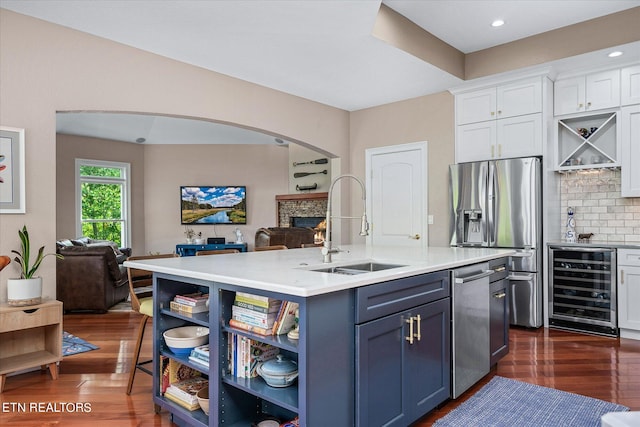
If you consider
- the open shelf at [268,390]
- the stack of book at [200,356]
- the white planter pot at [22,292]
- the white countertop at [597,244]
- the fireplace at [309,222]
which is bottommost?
the open shelf at [268,390]

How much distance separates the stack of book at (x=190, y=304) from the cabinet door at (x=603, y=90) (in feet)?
13.9

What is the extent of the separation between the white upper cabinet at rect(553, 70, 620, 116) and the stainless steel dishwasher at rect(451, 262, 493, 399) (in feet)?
8.45

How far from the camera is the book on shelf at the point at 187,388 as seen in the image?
7.30 ft

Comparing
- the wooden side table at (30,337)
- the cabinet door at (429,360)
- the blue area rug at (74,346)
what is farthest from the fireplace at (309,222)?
the cabinet door at (429,360)

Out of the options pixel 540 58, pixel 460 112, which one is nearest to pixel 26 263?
pixel 460 112

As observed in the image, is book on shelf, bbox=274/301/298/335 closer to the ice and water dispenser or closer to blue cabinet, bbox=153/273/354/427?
blue cabinet, bbox=153/273/354/427

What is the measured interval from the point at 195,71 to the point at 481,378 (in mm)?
3716

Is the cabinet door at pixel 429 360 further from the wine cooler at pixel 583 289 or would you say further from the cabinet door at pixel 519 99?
the cabinet door at pixel 519 99

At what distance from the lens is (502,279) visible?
3133 mm

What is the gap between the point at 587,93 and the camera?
4312mm

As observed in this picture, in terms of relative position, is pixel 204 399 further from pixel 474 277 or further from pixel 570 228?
pixel 570 228

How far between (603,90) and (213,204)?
735 centimetres

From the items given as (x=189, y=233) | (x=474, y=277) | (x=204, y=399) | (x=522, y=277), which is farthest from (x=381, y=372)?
(x=189, y=233)

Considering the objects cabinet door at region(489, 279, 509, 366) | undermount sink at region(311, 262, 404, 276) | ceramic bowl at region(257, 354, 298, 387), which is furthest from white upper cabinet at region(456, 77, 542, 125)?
ceramic bowl at region(257, 354, 298, 387)
